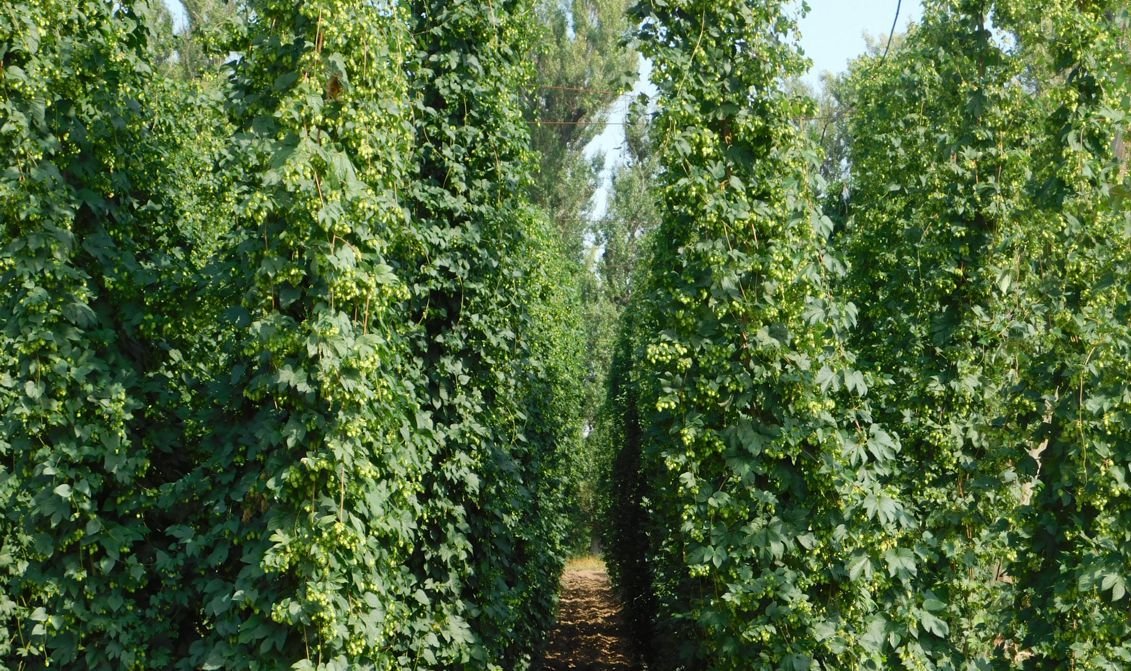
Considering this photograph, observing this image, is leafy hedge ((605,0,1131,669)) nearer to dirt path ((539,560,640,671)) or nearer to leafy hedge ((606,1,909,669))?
leafy hedge ((606,1,909,669))

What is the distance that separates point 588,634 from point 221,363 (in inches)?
532

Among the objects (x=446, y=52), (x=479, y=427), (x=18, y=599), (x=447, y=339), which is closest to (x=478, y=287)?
(x=447, y=339)

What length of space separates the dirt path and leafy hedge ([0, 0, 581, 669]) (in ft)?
24.4

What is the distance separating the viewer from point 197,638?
598 centimetres

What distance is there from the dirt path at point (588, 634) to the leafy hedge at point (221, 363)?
24.4 ft

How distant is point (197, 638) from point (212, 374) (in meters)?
1.59

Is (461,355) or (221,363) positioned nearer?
(221,363)

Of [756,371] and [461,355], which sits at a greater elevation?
[461,355]

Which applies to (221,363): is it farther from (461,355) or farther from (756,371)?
(756,371)

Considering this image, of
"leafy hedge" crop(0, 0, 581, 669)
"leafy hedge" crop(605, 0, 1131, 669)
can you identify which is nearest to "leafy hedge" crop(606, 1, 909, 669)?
"leafy hedge" crop(605, 0, 1131, 669)

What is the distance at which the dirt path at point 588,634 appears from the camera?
15.5m

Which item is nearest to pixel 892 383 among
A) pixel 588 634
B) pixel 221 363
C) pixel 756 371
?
pixel 756 371

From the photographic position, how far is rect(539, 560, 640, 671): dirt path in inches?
611

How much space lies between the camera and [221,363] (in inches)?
280
